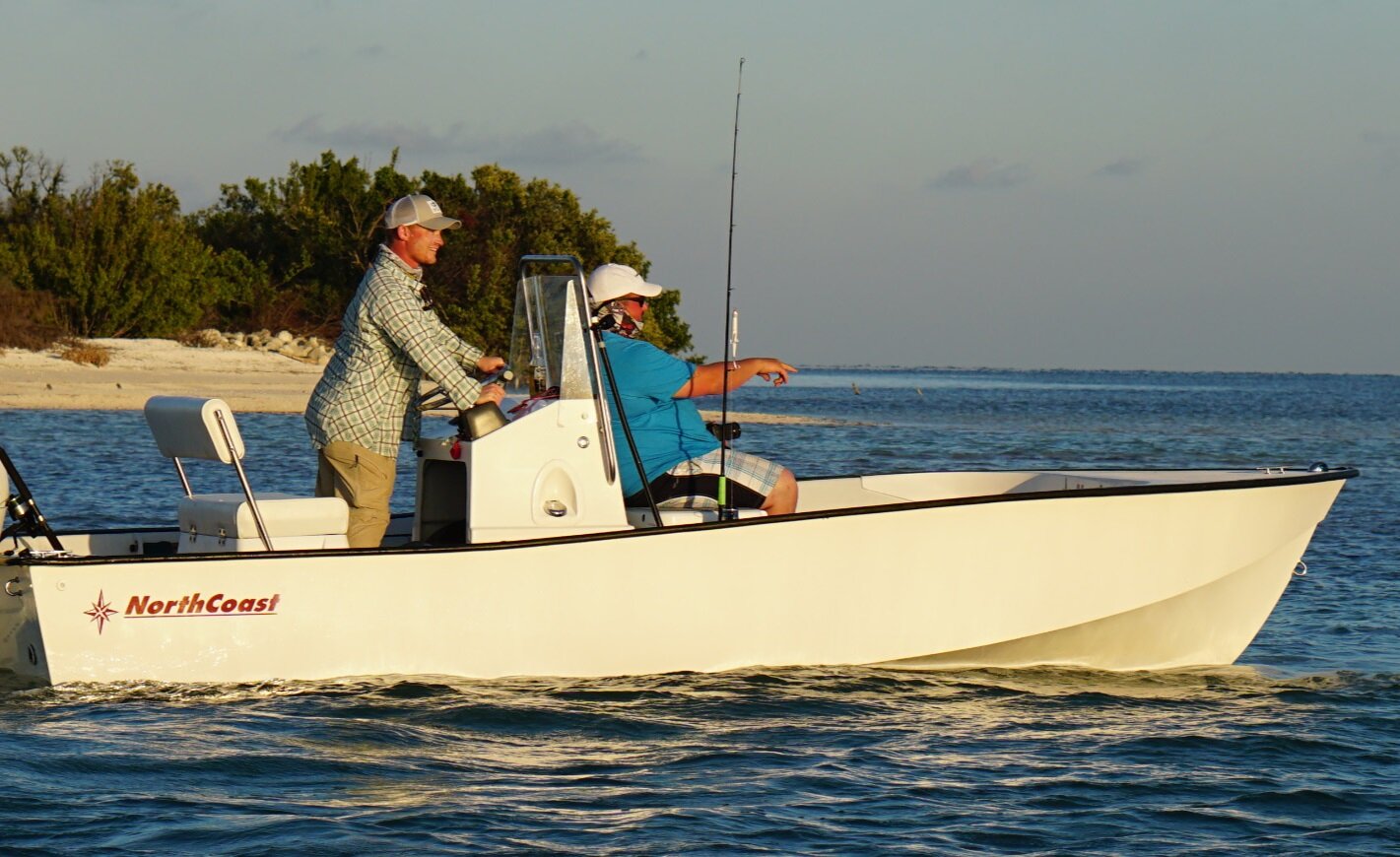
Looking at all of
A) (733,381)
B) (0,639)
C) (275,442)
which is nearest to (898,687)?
(733,381)

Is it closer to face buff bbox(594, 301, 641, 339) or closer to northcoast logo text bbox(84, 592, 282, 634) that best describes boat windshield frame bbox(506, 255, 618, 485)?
face buff bbox(594, 301, 641, 339)

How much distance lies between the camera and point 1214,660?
25.5 feet

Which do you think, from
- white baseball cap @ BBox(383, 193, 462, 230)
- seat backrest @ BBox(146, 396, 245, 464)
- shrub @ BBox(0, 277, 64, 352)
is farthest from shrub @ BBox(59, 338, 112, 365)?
white baseball cap @ BBox(383, 193, 462, 230)

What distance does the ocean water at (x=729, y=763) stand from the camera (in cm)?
513

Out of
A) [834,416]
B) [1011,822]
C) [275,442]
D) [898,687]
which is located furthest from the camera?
[834,416]

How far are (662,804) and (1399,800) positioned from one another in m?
2.53

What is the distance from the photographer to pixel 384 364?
6.77 m

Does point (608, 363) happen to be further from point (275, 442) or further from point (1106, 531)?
point (275, 442)

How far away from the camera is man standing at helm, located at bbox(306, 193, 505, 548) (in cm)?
661

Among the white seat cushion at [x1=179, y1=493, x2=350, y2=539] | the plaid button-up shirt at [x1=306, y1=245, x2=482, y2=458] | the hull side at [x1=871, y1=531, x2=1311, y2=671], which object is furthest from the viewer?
the hull side at [x1=871, y1=531, x2=1311, y2=671]

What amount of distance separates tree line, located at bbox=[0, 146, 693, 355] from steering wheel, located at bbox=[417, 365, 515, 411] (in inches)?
1429

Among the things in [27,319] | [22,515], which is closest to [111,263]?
[27,319]

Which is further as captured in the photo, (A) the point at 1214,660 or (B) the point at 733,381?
(A) the point at 1214,660

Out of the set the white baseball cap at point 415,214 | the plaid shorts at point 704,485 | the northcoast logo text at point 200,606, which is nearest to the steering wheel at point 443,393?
the white baseball cap at point 415,214
